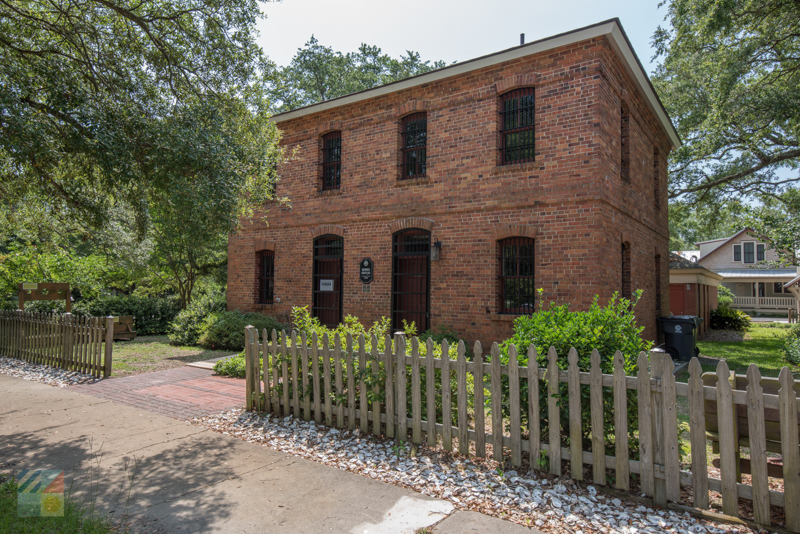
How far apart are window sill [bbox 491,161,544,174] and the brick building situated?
0.08ft

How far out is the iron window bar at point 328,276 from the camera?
41.8 ft

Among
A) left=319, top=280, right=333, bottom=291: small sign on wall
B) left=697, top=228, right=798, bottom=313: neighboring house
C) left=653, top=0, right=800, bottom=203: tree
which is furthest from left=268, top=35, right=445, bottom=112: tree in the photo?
left=697, top=228, right=798, bottom=313: neighboring house

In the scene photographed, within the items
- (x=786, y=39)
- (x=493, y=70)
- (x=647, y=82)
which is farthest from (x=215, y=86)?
(x=786, y=39)

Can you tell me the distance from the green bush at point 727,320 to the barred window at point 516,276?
16946 mm

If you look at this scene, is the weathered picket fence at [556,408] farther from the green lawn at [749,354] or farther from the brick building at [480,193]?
the green lawn at [749,354]

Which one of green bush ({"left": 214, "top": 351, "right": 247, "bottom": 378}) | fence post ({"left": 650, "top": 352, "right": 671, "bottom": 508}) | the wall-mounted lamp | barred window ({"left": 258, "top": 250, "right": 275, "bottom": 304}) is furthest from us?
barred window ({"left": 258, "top": 250, "right": 275, "bottom": 304})

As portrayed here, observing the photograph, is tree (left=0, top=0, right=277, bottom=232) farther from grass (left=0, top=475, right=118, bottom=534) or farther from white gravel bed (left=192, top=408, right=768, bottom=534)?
grass (left=0, top=475, right=118, bottom=534)

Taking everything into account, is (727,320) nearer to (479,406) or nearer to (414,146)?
(414,146)

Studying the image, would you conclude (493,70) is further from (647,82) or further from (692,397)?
(692,397)

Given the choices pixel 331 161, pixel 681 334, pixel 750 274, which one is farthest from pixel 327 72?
pixel 750 274

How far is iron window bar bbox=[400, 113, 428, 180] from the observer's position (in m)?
11.6

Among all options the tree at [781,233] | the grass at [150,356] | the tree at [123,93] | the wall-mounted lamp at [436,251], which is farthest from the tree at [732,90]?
the grass at [150,356]

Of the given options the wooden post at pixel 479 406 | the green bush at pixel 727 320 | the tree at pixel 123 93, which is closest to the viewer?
the wooden post at pixel 479 406

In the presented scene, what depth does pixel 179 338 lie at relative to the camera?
1348 cm
